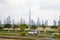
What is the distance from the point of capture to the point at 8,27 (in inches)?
2002

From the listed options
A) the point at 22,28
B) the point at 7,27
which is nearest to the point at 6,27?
the point at 7,27

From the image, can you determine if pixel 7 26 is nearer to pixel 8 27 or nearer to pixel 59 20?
pixel 8 27

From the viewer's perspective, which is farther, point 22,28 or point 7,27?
point 7,27

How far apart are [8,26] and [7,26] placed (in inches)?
11.1

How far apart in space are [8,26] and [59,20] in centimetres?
1395

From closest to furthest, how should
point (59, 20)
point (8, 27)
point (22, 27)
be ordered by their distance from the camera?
point (22, 27), point (59, 20), point (8, 27)

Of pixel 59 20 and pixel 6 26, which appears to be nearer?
pixel 59 20

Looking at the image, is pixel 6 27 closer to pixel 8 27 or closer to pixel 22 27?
pixel 8 27

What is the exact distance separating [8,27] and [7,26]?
1.25ft

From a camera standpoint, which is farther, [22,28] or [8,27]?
[8,27]

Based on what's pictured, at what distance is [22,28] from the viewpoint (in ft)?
129

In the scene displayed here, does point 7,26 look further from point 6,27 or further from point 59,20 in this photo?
point 59,20

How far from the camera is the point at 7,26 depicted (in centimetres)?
5097

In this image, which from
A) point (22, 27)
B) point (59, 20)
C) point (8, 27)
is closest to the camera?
point (22, 27)
